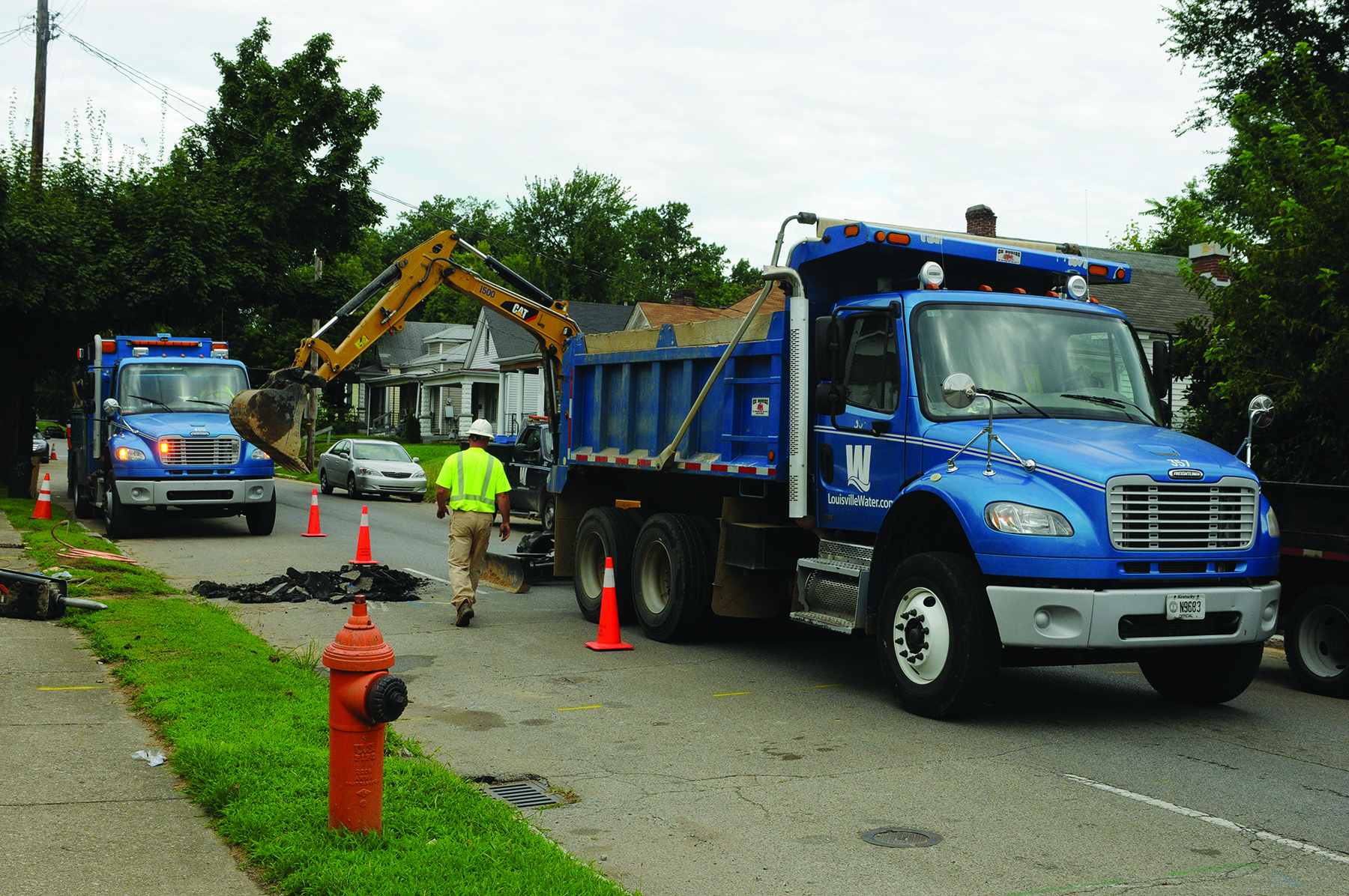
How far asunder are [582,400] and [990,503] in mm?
5884

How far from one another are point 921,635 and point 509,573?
6722mm

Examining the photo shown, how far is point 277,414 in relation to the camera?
1273 centimetres

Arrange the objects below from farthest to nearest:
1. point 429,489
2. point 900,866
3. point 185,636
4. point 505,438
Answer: point 429,489 < point 505,438 < point 185,636 < point 900,866

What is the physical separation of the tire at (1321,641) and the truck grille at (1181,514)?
150 cm

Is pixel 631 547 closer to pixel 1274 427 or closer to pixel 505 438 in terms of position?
pixel 1274 427

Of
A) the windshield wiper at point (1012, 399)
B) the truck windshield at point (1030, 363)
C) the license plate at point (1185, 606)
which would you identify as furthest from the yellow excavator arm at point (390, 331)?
the license plate at point (1185, 606)

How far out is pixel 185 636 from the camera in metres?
9.13

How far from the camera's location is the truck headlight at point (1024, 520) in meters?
6.91

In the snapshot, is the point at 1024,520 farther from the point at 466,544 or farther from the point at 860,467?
the point at 466,544

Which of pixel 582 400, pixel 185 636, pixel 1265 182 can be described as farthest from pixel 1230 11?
pixel 185 636

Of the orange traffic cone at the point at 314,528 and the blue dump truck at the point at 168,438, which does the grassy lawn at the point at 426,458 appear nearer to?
the orange traffic cone at the point at 314,528

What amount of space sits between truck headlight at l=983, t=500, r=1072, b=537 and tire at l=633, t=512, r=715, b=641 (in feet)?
11.1

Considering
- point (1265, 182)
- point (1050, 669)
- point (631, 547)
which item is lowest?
point (1050, 669)

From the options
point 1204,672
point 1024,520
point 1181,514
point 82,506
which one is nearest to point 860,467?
point 1024,520
